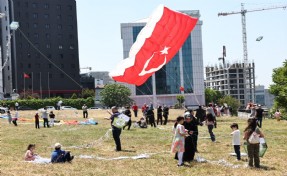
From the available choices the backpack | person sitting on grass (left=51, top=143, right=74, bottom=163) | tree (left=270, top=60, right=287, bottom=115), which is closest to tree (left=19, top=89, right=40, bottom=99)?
tree (left=270, top=60, right=287, bottom=115)

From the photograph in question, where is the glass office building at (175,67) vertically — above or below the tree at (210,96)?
above

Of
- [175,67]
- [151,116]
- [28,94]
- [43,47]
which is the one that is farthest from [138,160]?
[175,67]

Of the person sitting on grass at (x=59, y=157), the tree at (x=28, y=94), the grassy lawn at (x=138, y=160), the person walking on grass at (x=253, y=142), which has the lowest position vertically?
the grassy lawn at (x=138, y=160)

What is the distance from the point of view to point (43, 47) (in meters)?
121

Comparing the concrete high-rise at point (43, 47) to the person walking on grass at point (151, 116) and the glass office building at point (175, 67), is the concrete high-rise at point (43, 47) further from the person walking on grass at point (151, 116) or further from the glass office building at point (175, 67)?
the person walking on grass at point (151, 116)

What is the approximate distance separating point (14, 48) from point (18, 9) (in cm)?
1063

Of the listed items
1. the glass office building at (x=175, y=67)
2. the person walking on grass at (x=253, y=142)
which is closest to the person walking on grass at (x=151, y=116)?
the person walking on grass at (x=253, y=142)

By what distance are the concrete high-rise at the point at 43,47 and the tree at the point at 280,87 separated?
67786mm

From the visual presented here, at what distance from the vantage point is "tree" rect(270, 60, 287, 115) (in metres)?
63.7

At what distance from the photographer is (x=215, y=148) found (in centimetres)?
2000

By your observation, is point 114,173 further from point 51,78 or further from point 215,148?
point 51,78

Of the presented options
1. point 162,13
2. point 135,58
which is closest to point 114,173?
point 135,58

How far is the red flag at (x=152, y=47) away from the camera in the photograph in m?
30.0

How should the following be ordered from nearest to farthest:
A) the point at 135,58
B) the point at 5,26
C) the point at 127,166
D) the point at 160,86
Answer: the point at 127,166 < the point at 135,58 < the point at 5,26 < the point at 160,86
